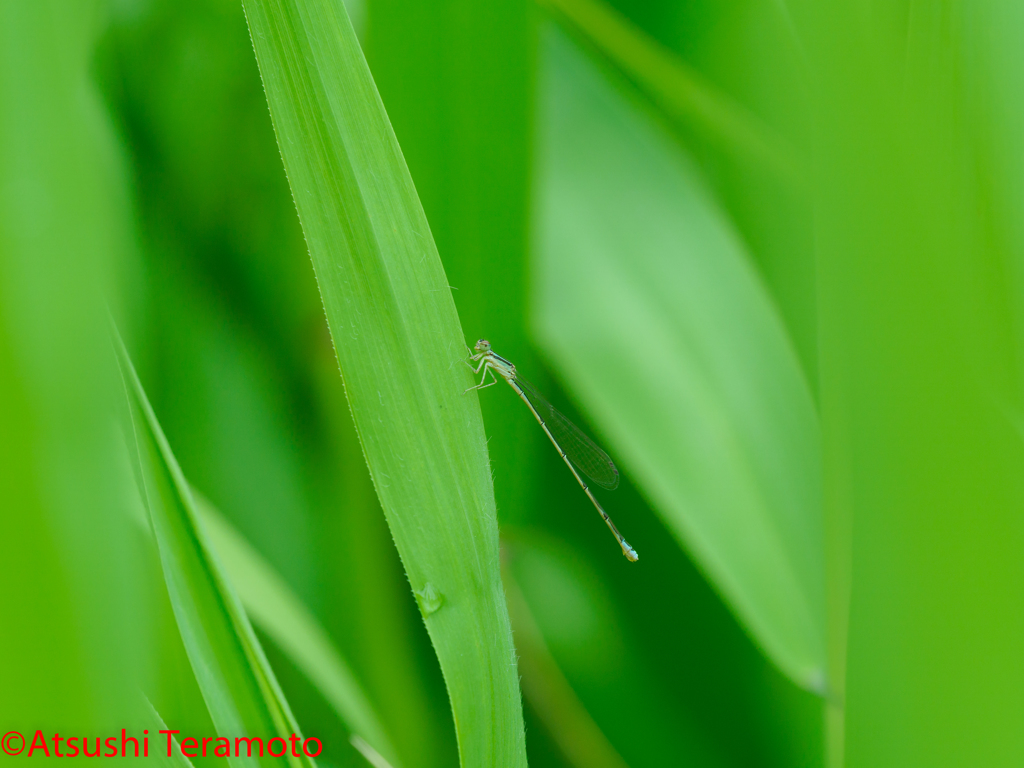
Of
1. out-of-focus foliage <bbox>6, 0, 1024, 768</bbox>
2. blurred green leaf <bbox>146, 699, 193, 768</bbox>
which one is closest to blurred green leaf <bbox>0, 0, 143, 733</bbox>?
out-of-focus foliage <bbox>6, 0, 1024, 768</bbox>

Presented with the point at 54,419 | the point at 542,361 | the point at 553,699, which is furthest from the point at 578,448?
the point at 54,419

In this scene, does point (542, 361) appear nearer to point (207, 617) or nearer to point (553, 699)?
point (553, 699)

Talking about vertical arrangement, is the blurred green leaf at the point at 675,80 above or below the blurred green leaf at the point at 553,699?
above

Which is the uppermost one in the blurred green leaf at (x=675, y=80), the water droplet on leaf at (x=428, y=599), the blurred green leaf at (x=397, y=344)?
the blurred green leaf at (x=675, y=80)

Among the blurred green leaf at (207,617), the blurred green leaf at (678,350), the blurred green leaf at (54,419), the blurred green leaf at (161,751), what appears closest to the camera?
the blurred green leaf at (54,419)

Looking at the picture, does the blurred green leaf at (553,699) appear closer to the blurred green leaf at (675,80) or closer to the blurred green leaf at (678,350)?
the blurred green leaf at (678,350)

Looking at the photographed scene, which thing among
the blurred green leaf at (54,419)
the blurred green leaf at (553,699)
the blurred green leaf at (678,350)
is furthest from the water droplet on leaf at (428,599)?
the blurred green leaf at (553,699)

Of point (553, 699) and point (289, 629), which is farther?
point (553, 699)

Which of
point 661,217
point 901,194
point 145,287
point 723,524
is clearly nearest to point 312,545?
point 145,287
